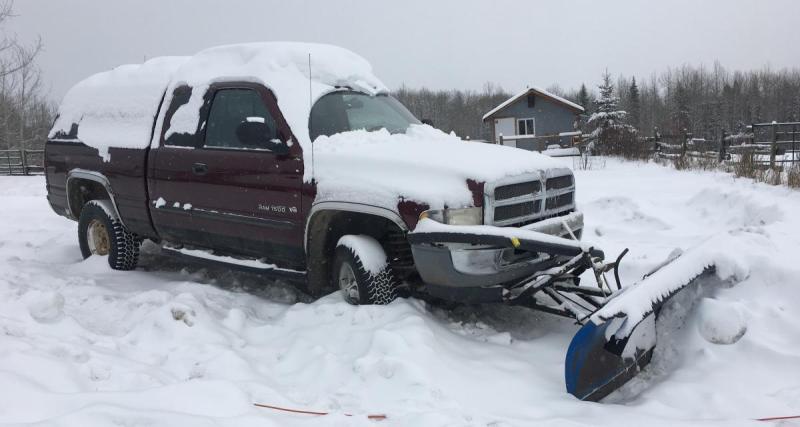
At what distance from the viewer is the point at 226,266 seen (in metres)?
5.24

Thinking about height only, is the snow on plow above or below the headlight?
below

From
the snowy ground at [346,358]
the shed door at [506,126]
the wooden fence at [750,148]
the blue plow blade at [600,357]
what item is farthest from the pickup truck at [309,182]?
the shed door at [506,126]

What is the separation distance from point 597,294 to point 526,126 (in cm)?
3939

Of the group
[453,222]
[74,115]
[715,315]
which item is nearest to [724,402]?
[715,315]

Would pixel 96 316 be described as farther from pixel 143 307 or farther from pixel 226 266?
pixel 226 266

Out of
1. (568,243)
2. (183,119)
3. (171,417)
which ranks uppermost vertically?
(183,119)

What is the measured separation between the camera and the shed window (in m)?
42.1

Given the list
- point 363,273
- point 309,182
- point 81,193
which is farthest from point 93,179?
point 363,273

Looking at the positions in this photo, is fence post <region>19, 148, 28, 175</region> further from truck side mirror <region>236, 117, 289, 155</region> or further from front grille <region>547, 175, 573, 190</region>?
front grille <region>547, 175, 573, 190</region>

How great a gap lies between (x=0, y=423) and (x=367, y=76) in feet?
13.5

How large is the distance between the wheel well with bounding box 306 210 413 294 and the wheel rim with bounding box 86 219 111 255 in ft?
9.91

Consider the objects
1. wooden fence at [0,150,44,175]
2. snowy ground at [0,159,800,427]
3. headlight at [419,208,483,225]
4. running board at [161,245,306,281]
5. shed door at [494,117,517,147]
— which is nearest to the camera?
snowy ground at [0,159,800,427]

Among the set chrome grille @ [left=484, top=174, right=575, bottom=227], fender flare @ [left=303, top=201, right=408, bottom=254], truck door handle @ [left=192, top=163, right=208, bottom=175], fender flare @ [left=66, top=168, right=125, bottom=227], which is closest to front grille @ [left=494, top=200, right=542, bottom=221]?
chrome grille @ [left=484, top=174, right=575, bottom=227]

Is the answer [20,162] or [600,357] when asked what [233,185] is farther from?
[20,162]
